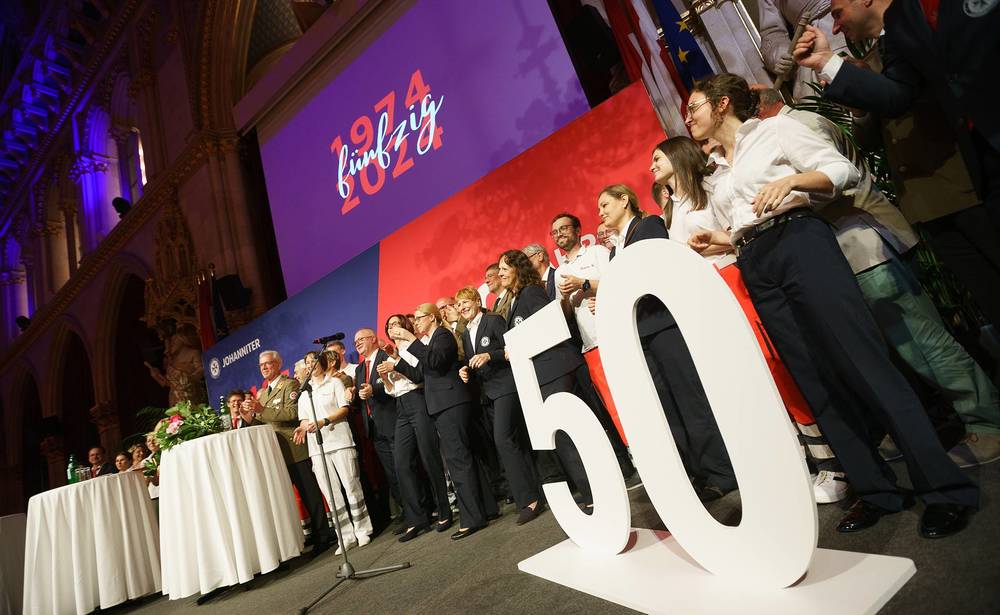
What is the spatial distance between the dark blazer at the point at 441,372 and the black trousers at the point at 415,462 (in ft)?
0.99

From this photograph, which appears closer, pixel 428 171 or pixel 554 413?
pixel 554 413

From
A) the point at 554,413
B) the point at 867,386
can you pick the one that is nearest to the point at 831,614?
the point at 867,386

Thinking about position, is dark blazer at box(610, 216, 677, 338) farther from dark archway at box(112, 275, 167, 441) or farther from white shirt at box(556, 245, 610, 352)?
dark archway at box(112, 275, 167, 441)

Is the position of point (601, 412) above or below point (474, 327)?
below

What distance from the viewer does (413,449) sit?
358 cm

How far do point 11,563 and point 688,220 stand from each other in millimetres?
5951

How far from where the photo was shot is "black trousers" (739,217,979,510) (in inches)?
51.5

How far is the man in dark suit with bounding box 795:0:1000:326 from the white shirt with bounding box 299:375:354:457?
3.41m

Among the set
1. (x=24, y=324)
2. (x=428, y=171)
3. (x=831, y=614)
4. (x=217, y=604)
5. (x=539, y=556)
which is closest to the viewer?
(x=831, y=614)

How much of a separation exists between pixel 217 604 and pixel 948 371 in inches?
153

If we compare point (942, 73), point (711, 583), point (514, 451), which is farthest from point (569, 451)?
point (942, 73)

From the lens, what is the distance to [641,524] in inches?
82.7

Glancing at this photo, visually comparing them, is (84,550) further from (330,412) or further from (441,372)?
(441,372)

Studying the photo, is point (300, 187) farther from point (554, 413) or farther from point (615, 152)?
point (554, 413)
